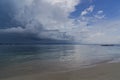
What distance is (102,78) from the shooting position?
9.73m

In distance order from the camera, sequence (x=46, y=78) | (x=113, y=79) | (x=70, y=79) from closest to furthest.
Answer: (x=113, y=79), (x=70, y=79), (x=46, y=78)

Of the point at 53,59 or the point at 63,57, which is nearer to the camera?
the point at 53,59

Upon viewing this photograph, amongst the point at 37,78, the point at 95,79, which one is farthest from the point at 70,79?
the point at 37,78

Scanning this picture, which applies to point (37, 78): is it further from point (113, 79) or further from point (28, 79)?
point (113, 79)

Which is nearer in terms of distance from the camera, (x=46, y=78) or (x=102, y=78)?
(x=102, y=78)

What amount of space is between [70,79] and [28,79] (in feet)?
8.44

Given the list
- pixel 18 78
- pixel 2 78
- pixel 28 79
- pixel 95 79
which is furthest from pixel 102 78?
pixel 2 78

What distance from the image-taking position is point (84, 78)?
33.1 feet

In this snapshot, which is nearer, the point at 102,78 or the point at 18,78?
the point at 102,78

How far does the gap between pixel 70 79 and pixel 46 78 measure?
1617 mm

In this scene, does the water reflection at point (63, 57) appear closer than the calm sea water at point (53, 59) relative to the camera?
No

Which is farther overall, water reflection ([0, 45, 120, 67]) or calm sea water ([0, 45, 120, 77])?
water reflection ([0, 45, 120, 67])

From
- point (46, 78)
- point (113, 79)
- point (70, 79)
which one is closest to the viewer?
point (113, 79)

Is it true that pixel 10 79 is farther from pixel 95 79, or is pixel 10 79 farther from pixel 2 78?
pixel 95 79
